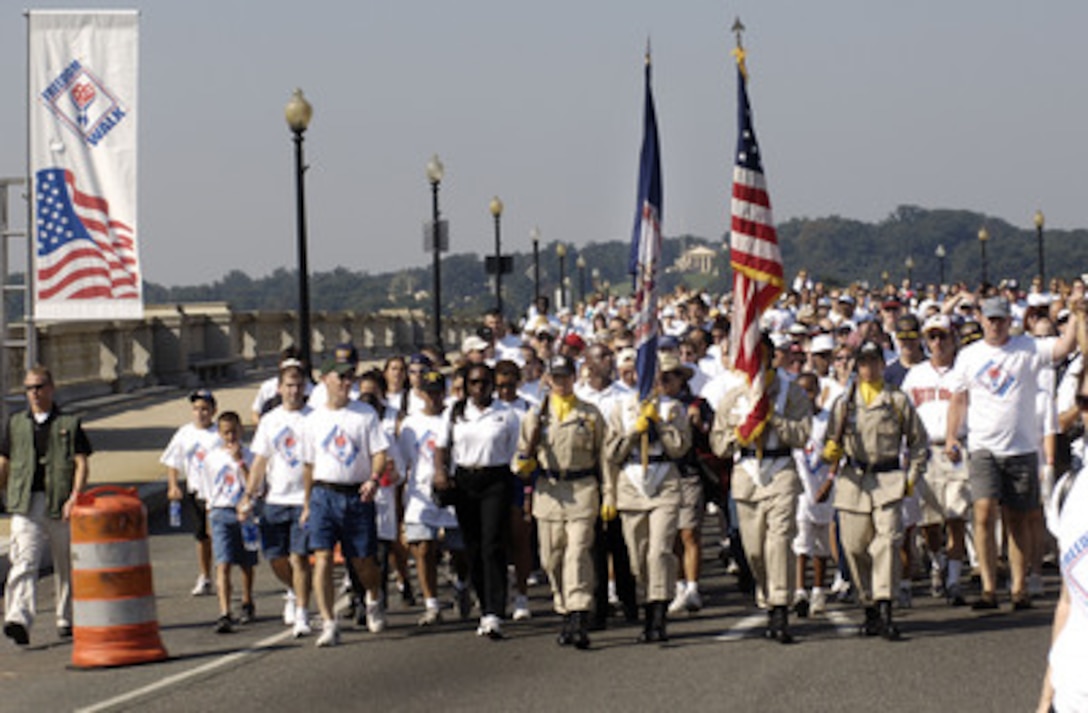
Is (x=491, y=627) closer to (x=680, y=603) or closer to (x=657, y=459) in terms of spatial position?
(x=657, y=459)

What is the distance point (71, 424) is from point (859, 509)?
5724 mm

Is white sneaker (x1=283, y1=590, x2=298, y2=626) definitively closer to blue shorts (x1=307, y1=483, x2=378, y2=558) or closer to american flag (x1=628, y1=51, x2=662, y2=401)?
blue shorts (x1=307, y1=483, x2=378, y2=558)

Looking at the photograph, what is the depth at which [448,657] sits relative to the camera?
13516mm

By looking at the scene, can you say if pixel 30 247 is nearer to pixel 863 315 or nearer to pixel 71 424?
pixel 71 424

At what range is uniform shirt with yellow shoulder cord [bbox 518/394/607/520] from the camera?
14328 mm

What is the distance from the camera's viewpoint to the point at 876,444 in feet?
46.9

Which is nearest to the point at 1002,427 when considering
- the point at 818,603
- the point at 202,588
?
the point at 818,603

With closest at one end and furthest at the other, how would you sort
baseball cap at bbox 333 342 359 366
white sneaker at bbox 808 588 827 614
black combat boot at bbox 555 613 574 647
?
black combat boot at bbox 555 613 574 647, white sneaker at bbox 808 588 827 614, baseball cap at bbox 333 342 359 366

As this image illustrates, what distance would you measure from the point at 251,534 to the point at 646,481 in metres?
3.36

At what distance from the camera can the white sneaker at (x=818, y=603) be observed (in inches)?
599

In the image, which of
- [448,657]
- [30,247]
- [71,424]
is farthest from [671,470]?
[30,247]

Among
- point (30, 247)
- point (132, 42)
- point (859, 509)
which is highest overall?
point (132, 42)

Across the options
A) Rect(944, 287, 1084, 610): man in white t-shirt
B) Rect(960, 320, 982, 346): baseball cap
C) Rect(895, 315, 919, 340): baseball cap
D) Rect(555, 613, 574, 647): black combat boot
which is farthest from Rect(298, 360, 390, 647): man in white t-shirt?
Rect(960, 320, 982, 346): baseball cap

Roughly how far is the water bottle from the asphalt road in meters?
0.58
